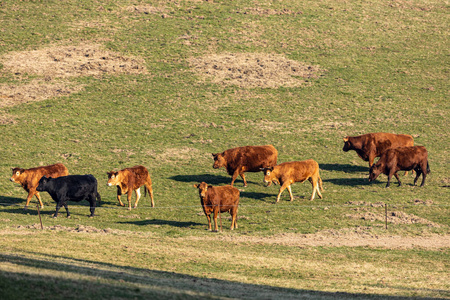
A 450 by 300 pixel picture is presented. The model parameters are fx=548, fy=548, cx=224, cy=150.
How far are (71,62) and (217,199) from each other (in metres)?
32.5

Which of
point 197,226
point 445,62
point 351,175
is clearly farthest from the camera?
point 445,62

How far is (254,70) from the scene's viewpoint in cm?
4978

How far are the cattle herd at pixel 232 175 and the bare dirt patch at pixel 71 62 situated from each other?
23201 millimetres

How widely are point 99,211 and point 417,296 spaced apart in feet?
47.0

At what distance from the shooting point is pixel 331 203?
25.2 m

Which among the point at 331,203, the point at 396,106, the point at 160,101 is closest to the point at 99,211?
the point at 331,203

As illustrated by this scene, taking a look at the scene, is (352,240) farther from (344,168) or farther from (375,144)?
(375,144)

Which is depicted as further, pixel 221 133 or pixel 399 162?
pixel 221 133

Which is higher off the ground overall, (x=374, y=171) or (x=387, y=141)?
(x=387, y=141)

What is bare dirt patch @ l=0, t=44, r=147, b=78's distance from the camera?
47188 mm

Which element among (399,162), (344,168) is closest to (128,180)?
(344,168)

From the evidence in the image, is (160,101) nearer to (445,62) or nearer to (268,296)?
(445,62)

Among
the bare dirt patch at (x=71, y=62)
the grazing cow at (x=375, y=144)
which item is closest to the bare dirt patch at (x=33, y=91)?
the bare dirt patch at (x=71, y=62)

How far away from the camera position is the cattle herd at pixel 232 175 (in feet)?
68.8
